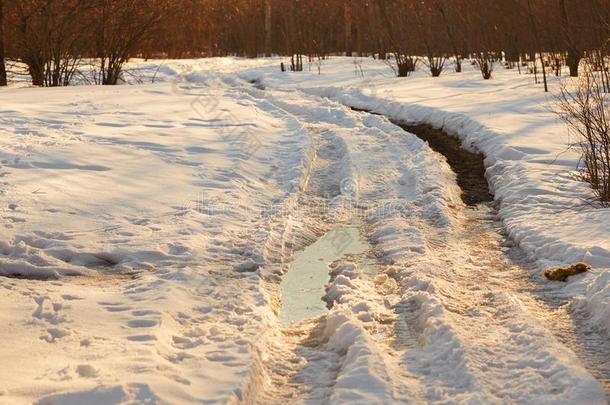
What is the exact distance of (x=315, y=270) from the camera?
17.8 ft

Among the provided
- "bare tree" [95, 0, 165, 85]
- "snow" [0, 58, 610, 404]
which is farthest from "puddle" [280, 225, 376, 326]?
"bare tree" [95, 0, 165, 85]

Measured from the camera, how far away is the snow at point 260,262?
11.4 ft

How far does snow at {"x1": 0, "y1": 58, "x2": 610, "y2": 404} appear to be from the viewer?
3.46 m

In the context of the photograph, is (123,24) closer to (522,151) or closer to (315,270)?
(522,151)

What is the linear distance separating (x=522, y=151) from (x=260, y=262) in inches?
179

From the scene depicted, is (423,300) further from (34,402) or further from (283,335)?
(34,402)

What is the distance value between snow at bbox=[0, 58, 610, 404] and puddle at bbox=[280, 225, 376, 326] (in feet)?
0.27

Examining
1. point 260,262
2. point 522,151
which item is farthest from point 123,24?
point 260,262

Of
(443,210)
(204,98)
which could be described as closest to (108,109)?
(204,98)

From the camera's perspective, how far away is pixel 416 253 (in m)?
5.53

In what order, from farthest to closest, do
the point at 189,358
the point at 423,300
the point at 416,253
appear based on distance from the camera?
the point at 416,253 < the point at 423,300 < the point at 189,358

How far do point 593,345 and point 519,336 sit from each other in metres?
0.38

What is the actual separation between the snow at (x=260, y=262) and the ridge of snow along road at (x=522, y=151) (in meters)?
0.03

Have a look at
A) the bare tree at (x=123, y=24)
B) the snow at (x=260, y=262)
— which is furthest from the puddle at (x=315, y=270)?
the bare tree at (x=123, y=24)
